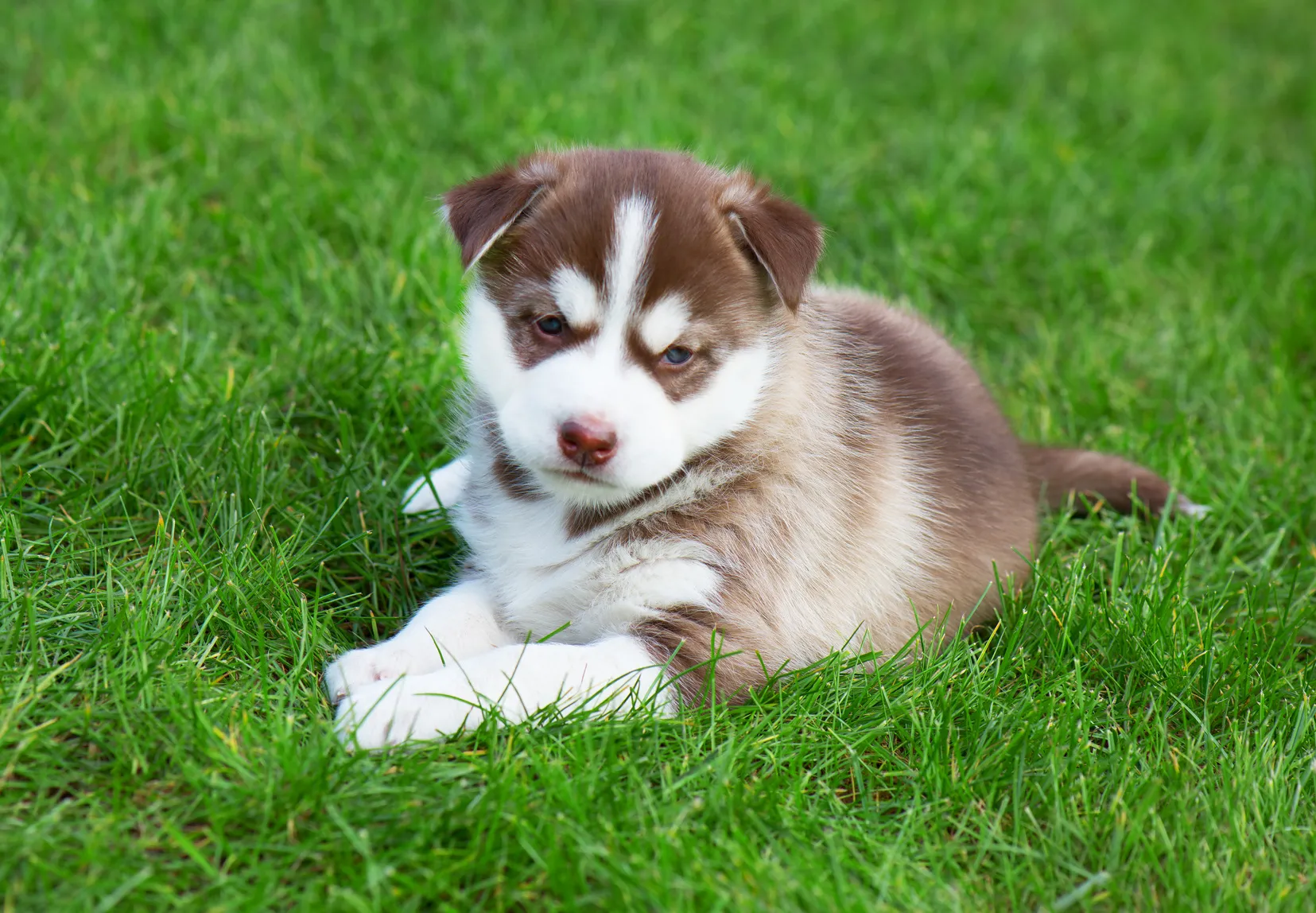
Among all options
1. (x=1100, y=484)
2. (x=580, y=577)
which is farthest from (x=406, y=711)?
(x=1100, y=484)

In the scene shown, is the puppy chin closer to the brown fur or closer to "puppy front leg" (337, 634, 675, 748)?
the brown fur

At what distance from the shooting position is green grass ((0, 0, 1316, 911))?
2.92m

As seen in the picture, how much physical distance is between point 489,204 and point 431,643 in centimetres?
125

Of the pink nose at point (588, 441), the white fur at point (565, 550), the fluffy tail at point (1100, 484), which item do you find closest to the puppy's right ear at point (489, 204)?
the white fur at point (565, 550)

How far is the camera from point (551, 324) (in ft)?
11.6

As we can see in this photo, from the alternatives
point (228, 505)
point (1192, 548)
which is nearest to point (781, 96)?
point (1192, 548)

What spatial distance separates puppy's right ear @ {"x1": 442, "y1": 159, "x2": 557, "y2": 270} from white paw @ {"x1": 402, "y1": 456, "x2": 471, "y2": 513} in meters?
0.90

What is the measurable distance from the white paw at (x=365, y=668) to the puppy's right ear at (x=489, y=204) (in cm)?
109

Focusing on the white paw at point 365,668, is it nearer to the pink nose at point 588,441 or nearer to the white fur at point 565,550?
the white fur at point 565,550

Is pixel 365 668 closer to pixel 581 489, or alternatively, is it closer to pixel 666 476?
pixel 581 489

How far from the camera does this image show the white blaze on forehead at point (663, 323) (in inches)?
134

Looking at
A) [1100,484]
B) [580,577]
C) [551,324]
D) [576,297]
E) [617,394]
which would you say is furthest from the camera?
[1100,484]

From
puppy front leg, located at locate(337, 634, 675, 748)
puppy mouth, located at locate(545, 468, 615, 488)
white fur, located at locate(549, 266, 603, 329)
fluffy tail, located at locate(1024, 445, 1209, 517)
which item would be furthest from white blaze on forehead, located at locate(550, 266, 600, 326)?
fluffy tail, located at locate(1024, 445, 1209, 517)

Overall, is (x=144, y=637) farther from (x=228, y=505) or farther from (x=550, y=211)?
(x=550, y=211)
